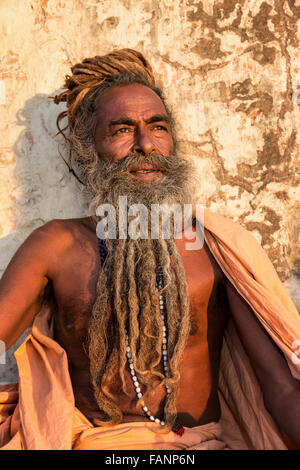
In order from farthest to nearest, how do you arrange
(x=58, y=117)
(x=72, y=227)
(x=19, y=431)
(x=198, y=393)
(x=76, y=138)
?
1. (x=58, y=117)
2. (x=76, y=138)
3. (x=72, y=227)
4. (x=198, y=393)
5. (x=19, y=431)

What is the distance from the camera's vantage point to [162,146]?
2.28m

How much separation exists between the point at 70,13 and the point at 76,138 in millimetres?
906

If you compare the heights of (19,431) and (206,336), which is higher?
(206,336)

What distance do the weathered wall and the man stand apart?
50cm

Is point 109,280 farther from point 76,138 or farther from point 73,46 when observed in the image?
point 73,46

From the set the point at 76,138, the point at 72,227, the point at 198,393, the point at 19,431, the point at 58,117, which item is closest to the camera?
the point at 19,431

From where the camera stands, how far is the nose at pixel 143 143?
216cm

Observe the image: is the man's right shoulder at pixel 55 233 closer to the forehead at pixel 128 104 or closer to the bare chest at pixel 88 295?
the bare chest at pixel 88 295

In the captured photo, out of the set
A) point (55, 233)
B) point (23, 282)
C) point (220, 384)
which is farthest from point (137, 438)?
point (55, 233)

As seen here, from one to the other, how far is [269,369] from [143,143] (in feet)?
3.70

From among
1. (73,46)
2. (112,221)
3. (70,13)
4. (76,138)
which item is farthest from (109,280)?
(70,13)

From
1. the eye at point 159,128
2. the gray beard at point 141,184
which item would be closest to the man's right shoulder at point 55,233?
the gray beard at point 141,184

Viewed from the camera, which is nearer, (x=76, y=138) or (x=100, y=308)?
(x=100, y=308)

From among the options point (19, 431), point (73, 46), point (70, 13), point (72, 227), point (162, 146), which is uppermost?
point (70, 13)
